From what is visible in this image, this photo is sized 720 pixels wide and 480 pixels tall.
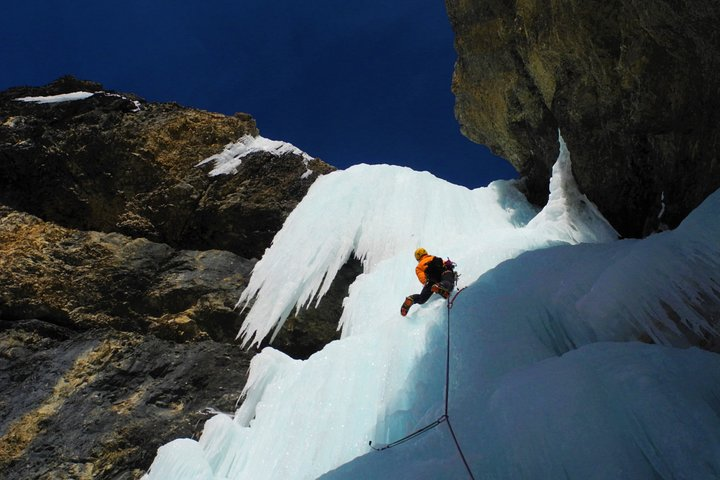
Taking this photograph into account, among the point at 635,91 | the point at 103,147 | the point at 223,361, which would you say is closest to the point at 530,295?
the point at 635,91

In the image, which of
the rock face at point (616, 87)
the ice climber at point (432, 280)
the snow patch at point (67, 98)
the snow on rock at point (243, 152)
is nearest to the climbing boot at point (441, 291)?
the ice climber at point (432, 280)

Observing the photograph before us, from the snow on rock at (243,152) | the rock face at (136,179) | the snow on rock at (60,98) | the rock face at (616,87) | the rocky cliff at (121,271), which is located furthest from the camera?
the snow on rock at (60,98)

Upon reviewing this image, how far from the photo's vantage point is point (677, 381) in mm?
2361

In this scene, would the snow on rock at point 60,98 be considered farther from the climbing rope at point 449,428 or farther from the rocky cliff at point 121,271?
the climbing rope at point 449,428

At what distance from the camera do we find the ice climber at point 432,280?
177 inches

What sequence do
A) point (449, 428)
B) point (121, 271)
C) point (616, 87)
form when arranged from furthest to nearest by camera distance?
point (121, 271), point (616, 87), point (449, 428)

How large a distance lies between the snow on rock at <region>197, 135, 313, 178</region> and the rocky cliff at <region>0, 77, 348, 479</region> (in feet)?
0.25

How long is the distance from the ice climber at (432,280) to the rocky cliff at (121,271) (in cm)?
154

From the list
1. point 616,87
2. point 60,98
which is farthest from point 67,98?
point 616,87

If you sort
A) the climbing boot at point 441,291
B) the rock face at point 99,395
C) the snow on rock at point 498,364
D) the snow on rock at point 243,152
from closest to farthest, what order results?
1. the snow on rock at point 498,364
2. the climbing boot at point 441,291
3. the rock face at point 99,395
4. the snow on rock at point 243,152

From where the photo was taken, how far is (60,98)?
792cm

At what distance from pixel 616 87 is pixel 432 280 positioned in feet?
7.91

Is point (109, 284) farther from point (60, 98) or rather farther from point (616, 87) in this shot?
point (616, 87)

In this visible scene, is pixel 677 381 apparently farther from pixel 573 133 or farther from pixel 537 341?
pixel 573 133
